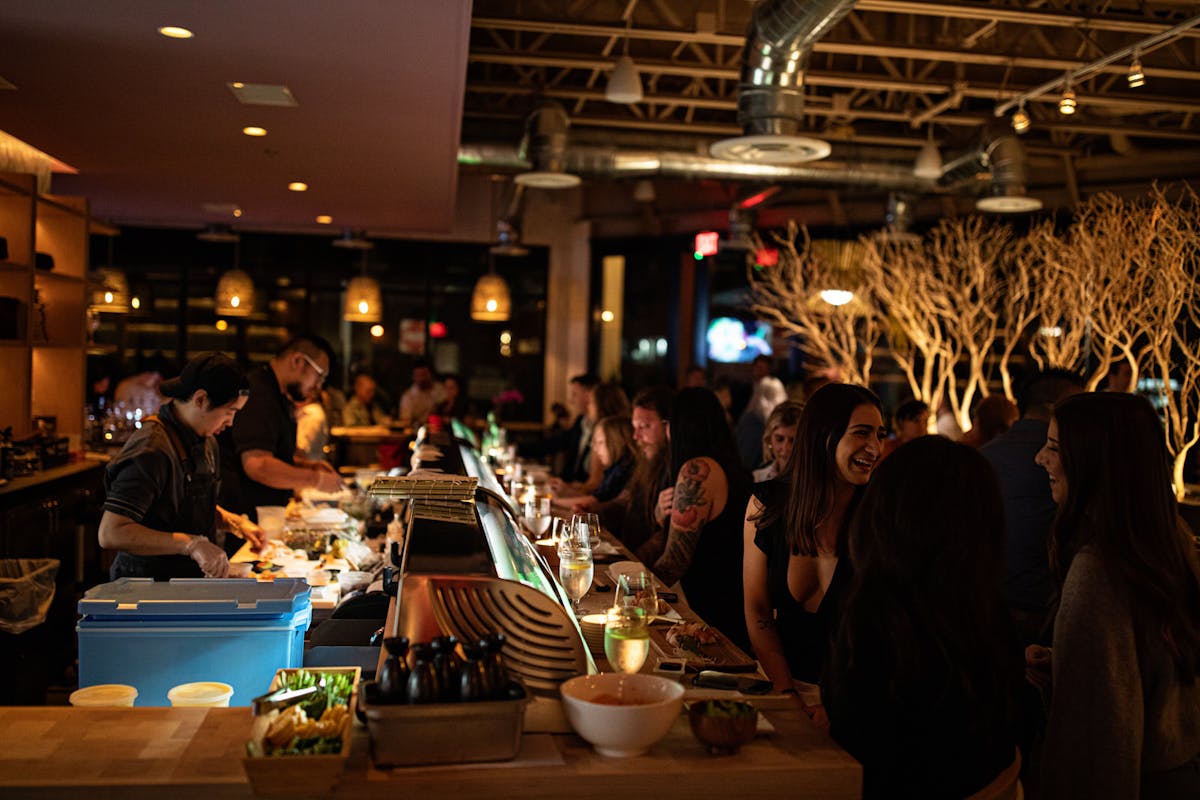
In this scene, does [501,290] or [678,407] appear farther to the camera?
[501,290]

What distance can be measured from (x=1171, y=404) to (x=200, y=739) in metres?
7.13

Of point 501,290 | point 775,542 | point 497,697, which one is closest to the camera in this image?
point 497,697

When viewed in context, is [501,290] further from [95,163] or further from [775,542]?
[775,542]

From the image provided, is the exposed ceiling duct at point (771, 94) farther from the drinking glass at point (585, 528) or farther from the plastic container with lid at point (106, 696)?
the plastic container with lid at point (106, 696)

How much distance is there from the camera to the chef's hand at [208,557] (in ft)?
11.5

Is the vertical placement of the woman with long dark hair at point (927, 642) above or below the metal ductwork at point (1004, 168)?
below

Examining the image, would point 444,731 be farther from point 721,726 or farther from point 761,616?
point 761,616

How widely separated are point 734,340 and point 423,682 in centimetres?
1302

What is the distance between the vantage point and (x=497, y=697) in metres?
1.93

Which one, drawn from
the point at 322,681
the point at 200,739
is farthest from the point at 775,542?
the point at 200,739

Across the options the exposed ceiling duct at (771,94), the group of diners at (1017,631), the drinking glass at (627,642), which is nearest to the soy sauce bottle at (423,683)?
the drinking glass at (627,642)

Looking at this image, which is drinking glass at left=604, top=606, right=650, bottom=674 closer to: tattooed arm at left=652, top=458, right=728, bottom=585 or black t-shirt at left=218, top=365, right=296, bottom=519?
tattooed arm at left=652, top=458, right=728, bottom=585

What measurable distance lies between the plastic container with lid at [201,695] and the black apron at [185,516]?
1243mm

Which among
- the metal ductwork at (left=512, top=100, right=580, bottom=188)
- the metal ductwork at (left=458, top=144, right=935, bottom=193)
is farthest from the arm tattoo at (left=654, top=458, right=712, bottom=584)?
the metal ductwork at (left=458, top=144, right=935, bottom=193)
